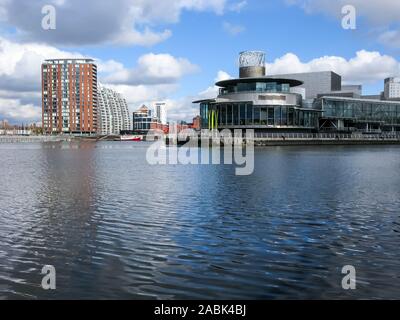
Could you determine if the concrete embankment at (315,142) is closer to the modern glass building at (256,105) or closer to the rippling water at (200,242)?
the modern glass building at (256,105)

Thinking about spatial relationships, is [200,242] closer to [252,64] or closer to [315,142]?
[315,142]

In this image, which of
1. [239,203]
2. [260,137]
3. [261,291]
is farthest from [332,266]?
[260,137]

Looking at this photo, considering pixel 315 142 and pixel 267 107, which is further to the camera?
pixel 267 107

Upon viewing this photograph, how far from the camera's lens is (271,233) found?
20656mm

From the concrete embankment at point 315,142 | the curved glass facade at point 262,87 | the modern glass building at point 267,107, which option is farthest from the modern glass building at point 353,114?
the curved glass facade at point 262,87

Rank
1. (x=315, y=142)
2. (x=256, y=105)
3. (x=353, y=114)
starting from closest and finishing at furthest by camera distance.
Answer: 1. (x=315, y=142)
2. (x=256, y=105)
3. (x=353, y=114)

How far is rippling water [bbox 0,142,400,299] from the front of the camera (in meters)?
13.7

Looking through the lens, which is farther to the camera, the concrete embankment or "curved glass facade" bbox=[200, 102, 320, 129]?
"curved glass facade" bbox=[200, 102, 320, 129]

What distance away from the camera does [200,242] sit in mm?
19047

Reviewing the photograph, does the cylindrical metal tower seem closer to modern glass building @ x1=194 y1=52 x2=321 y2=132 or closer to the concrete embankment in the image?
modern glass building @ x1=194 y1=52 x2=321 y2=132

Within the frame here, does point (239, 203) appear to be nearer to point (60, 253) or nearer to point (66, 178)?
point (60, 253)

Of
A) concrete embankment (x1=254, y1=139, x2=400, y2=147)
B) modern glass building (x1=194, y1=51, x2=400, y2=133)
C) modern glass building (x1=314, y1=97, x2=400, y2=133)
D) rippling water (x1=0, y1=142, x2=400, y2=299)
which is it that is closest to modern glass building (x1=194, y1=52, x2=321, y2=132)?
modern glass building (x1=194, y1=51, x2=400, y2=133)

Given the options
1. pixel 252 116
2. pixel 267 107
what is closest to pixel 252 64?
pixel 267 107

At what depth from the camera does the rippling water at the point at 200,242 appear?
44.9 feet
